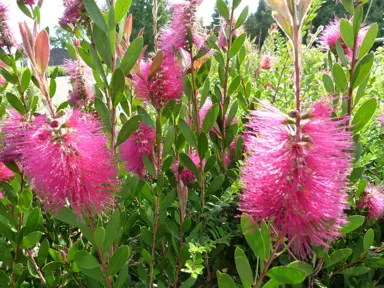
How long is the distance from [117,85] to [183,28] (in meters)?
0.38

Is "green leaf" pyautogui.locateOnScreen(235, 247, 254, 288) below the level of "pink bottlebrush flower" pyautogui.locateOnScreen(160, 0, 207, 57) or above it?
below

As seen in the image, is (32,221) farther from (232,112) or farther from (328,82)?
(328,82)

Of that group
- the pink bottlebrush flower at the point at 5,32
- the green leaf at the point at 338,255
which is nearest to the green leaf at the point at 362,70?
the green leaf at the point at 338,255

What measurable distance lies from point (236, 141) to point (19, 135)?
0.68 m

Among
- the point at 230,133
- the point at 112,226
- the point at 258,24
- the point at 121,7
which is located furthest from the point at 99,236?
the point at 258,24

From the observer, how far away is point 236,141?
1.29m

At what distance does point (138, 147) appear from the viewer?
3.45ft

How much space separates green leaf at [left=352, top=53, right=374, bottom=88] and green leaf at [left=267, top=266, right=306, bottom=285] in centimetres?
49

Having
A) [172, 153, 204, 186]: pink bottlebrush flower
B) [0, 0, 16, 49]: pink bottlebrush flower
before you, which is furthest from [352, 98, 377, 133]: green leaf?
[0, 0, 16, 49]: pink bottlebrush flower

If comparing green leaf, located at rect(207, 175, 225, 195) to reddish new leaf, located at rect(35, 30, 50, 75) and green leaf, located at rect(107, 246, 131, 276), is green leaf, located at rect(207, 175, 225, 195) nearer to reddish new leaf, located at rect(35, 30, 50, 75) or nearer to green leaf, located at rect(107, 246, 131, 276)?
green leaf, located at rect(107, 246, 131, 276)

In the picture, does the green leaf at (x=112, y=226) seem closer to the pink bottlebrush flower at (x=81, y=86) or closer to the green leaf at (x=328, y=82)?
the green leaf at (x=328, y=82)

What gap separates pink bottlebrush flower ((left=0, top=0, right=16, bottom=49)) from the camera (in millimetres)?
1408

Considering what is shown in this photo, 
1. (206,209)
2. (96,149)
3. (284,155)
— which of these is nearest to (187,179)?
(206,209)

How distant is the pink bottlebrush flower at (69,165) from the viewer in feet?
2.31
